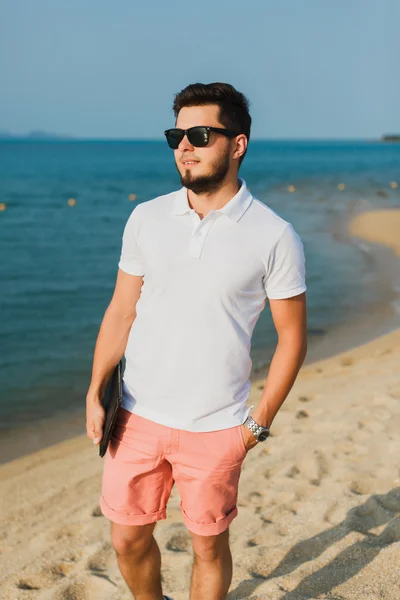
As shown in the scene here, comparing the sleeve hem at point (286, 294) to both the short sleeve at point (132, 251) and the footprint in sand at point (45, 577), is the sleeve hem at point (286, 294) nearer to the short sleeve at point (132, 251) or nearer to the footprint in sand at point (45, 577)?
the short sleeve at point (132, 251)

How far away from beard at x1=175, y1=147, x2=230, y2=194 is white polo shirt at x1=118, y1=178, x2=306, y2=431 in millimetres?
64

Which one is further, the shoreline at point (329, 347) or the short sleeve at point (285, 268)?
the shoreline at point (329, 347)

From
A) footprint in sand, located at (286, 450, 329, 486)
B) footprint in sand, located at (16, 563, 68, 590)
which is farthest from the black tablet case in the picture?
footprint in sand, located at (286, 450, 329, 486)

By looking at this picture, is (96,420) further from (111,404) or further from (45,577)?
(45,577)

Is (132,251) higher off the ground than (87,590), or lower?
higher

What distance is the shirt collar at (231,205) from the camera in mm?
2855

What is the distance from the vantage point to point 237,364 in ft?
9.64

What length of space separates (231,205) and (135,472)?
1202 millimetres

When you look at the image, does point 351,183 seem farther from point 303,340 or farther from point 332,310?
point 303,340

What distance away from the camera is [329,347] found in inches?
388

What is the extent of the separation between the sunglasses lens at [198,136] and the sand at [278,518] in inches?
89.6

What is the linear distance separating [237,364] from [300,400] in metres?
4.16

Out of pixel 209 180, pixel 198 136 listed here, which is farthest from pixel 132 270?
pixel 198 136

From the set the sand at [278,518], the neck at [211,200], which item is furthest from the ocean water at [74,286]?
the neck at [211,200]
